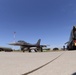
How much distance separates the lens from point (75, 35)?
29484 mm

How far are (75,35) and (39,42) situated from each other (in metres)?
47.2
